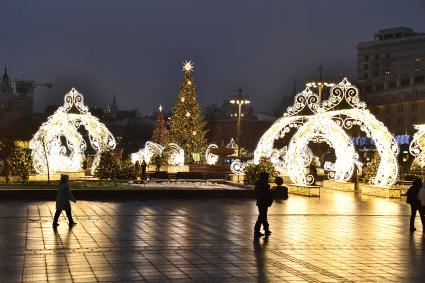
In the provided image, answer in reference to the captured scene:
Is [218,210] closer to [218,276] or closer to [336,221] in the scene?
[336,221]

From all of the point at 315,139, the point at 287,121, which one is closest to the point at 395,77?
the point at 315,139

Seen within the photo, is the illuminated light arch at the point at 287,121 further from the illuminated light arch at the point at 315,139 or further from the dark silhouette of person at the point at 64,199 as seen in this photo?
the dark silhouette of person at the point at 64,199

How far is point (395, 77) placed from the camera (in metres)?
102

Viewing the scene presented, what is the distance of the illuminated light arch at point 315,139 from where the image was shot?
32.8 metres

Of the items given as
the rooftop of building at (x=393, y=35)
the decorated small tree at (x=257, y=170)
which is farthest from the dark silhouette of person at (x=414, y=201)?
the rooftop of building at (x=393, y=35)

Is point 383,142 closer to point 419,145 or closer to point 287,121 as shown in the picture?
point 287,121

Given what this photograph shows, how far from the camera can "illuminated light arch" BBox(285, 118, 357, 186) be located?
32812mm

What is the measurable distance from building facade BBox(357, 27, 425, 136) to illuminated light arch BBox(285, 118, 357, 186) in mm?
57789

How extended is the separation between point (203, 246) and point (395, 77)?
9089cm

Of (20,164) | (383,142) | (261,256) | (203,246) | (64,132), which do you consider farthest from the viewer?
(64,132)

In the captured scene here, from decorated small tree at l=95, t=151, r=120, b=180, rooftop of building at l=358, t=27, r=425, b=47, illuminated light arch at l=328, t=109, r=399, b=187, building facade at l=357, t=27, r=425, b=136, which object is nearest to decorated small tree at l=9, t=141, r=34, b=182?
decorated small tree at l=95, t=151, r=120, b=180

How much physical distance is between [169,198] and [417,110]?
6915 centimetres

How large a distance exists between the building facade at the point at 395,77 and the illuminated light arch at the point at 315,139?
5779 cm

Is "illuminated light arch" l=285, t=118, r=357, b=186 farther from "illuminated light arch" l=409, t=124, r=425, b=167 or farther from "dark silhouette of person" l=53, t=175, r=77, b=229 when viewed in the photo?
"dark silhouette of person" l=53, t=175, r=77, b=229
